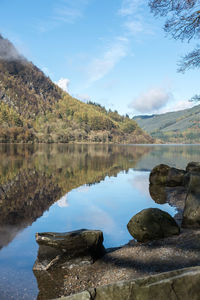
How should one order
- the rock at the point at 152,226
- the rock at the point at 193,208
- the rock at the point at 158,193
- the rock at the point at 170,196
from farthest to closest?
the rock at the point at 158,193 → the rock at the point at 170,196 → the rock at the point at 193,208 → the rock at the point at 152,226

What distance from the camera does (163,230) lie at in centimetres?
Answer: 909

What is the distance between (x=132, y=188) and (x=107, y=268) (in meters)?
14.8

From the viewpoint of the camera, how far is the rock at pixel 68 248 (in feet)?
24.6

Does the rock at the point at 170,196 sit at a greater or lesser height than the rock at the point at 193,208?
lesser

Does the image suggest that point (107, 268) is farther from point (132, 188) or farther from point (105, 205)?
point (132, 188)

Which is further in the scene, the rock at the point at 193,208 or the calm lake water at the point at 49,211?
the rock at the point at 193,208

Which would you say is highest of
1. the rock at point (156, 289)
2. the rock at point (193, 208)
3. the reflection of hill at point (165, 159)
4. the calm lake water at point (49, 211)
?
the rock at point (156, 289)

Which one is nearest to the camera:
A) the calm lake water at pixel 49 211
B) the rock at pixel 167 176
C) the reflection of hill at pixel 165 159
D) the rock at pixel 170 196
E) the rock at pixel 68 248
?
the calm lake water at pixel 49 211

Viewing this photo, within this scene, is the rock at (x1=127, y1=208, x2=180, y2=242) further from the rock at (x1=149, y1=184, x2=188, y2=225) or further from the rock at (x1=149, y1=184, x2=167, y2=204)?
the rock at (x1=149, y1=184, x2=167, y2=204)

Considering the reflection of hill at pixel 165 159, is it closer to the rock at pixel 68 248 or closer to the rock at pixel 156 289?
the rock at pixel 68 248

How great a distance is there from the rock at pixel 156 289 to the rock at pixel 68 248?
14.6ft

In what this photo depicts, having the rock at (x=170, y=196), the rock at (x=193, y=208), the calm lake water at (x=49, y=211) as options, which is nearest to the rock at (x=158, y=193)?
the rock at (x=170, y=196)

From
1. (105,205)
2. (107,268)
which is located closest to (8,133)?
(105,205)

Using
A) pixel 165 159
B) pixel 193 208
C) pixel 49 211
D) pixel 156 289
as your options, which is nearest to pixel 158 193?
pixel 193 208
